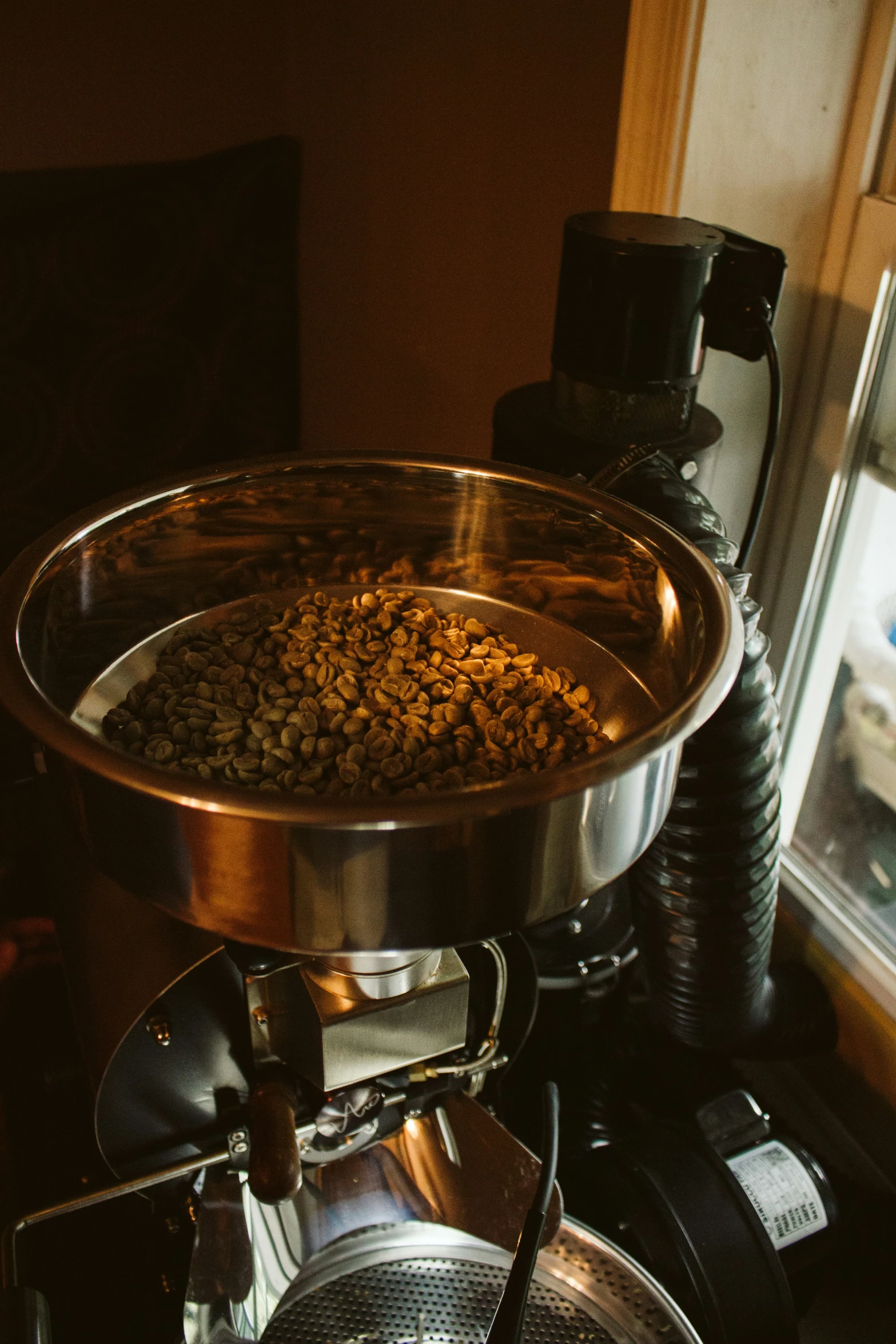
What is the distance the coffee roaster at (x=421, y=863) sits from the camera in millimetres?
461

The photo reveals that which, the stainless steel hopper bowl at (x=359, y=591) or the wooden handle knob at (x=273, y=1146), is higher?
the stainless steel hopper bowl at (x=359, y=591)

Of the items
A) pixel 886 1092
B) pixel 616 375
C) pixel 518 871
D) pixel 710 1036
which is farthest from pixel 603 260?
pixel 886 1092

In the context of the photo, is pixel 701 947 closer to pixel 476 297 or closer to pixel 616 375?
pixel 616 375

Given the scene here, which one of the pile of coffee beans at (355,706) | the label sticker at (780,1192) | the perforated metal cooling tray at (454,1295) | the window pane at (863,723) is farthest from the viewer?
the window pane at (863,723)

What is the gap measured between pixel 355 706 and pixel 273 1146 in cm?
25

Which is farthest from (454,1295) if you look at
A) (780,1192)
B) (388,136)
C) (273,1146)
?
(388,136)

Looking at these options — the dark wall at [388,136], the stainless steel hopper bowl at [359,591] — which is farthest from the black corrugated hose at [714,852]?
the dark wall at [388,136]

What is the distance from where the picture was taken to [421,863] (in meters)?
0.44

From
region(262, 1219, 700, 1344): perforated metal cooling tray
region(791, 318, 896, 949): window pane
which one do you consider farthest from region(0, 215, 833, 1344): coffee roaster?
region(791, 318, 896, 949): window pane

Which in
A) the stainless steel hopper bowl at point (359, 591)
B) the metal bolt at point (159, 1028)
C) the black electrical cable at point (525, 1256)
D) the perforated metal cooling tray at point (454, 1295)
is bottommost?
the perforated metal cooling tray at point (454, 1295)

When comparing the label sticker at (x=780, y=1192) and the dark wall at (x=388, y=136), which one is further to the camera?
the dark wall at (x=388, y=136)

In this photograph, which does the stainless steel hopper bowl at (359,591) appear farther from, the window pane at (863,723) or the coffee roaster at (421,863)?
the window pane at (863,723)

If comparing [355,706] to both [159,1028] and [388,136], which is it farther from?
[388,136]

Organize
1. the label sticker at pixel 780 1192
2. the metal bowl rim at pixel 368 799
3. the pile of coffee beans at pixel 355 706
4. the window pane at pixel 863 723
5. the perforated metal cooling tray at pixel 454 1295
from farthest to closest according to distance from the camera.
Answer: the window pane at pixel 863 723, the label sticker at pixel 780 1192, the perforated metal cooling tray at pixel 454 1295, the pile of coffee beans at pixel 355 706, the metal bowl rim at pixel 368 799
